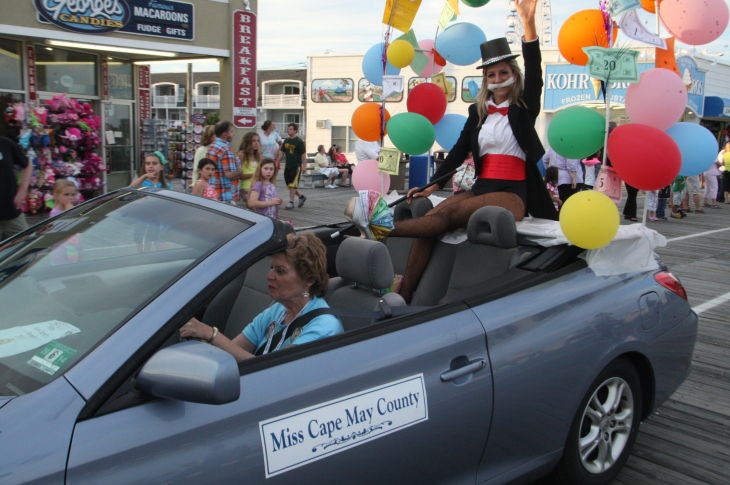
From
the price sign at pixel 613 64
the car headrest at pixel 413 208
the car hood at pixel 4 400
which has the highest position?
the price sign at pixel 613 64

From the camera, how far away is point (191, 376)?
1729 millimetres

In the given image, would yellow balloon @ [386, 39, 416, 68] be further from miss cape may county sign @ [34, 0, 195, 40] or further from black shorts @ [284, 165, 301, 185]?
black shorts @ [284, 165, 301, 185]

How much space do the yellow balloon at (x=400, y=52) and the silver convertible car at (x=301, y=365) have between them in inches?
102

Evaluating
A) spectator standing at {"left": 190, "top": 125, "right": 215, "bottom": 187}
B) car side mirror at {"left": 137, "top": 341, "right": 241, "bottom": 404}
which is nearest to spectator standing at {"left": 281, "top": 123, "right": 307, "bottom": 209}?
spectator standing at {"left": 190, "top": 125, "right": 215, "bottom": 187}

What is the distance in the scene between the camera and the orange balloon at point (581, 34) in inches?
156

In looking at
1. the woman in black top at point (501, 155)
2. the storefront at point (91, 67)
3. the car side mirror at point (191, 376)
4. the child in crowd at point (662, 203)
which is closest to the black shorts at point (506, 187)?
the woman in black top at point (501, 155)

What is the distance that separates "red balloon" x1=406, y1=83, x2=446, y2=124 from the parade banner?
32.9 feet

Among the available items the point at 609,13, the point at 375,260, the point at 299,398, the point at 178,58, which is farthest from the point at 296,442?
the point at 178,58

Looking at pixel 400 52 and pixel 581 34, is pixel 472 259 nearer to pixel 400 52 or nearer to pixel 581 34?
pixel 581 34

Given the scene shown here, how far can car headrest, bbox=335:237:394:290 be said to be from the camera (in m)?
2.83

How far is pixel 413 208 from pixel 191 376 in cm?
276

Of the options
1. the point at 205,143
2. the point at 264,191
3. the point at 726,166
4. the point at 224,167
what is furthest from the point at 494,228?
the point at 726,166

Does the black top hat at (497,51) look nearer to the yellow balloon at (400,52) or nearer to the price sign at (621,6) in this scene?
the price sign at (621,6)

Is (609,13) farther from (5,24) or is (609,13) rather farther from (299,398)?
(5,24)
